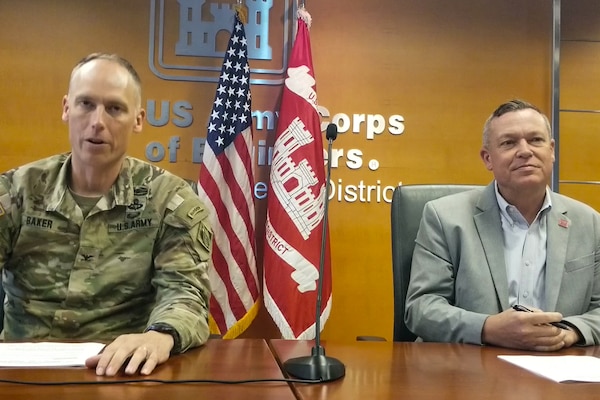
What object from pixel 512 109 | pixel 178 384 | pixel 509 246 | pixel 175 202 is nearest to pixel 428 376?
pixel 178 384

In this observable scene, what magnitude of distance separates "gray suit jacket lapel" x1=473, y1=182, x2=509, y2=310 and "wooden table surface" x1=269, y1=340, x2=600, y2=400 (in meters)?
0.43

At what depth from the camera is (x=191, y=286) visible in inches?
60.6

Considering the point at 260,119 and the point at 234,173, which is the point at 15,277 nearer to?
the point at 234,173

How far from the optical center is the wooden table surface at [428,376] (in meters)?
1.00

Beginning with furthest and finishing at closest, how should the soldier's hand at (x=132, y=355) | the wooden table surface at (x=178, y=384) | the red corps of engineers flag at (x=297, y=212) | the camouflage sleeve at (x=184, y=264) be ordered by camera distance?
the red corps of engineers flag at (x=297, y=212), the camouflage sleeve at (x=184, y=264), the soldier's hand at (x=132, y=355), the wooden table surface at (x=178, y=384)

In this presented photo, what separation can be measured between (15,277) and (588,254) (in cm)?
185

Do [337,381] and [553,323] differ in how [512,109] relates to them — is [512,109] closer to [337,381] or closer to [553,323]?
[553,323]

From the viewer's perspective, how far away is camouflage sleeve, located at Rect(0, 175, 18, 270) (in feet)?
5.19

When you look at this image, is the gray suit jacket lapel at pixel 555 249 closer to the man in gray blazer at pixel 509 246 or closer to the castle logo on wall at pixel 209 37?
the man in gray blazer at pixel 509 246

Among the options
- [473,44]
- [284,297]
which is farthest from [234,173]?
[473,44]

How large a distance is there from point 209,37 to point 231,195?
963mm

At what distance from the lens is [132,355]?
1.10m

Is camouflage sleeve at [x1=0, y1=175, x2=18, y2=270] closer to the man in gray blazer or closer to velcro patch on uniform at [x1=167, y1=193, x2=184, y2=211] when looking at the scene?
velcro patch on uniform at [x1=167, y1=193, x2=184, y2=211]

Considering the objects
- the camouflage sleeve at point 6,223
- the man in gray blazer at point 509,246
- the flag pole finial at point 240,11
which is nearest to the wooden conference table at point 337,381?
the man in gray blazer at point 509,246
